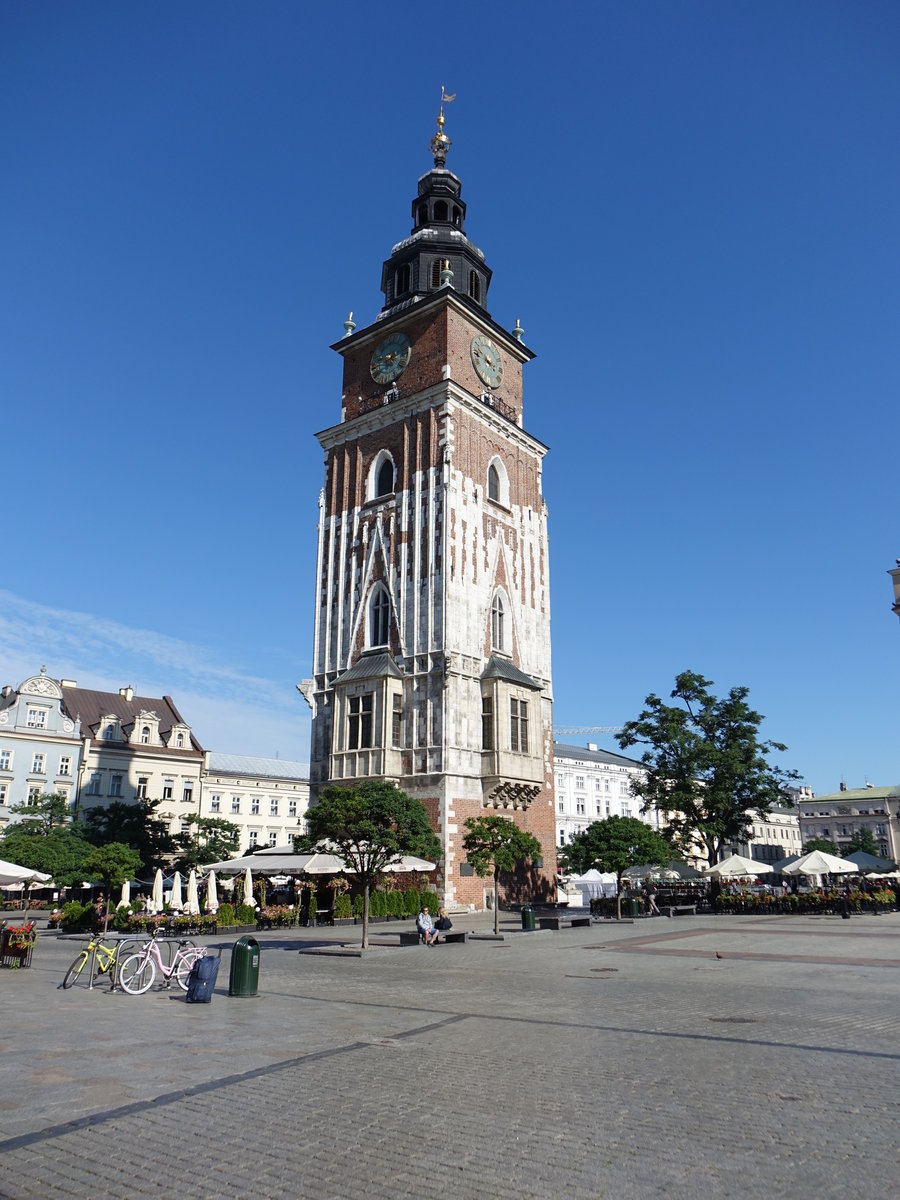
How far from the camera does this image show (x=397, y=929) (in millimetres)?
33031

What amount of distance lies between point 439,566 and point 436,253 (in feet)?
63.8

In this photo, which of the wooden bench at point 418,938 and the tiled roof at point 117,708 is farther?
the tiled roof at point 117,708

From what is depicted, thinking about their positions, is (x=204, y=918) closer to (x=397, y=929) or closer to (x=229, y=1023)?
(x=397, y=929)

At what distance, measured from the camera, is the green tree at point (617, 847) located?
37469mm

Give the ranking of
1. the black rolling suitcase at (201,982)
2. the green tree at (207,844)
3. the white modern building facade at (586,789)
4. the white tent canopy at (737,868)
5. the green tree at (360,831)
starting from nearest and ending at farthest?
the black rolling suitcase at (201,982)
the green tree at (360,831)
the white tent canopy at (737,868)
the green tree at (207,844)
the white modern building facade at (586,789)

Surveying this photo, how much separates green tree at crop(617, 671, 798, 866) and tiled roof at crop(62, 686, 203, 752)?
147 ft

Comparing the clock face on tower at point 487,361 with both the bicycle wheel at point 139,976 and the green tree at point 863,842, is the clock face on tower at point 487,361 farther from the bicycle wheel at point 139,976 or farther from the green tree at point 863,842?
the green tree at point 863,842

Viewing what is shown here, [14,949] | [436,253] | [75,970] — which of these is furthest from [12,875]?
[436,253]

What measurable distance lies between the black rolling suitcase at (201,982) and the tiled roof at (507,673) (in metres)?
27.7

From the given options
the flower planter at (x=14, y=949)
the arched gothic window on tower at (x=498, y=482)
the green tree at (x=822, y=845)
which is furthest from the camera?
the green tree at (x=822, y=845)

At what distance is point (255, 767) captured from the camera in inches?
3558

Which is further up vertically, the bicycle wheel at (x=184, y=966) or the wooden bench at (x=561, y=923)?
the bicycle wheel at (x=184, y=966)

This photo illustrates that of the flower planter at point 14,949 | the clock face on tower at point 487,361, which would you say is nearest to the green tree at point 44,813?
the flower planter at point 14,949

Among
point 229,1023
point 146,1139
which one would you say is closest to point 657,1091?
point 146,1139
